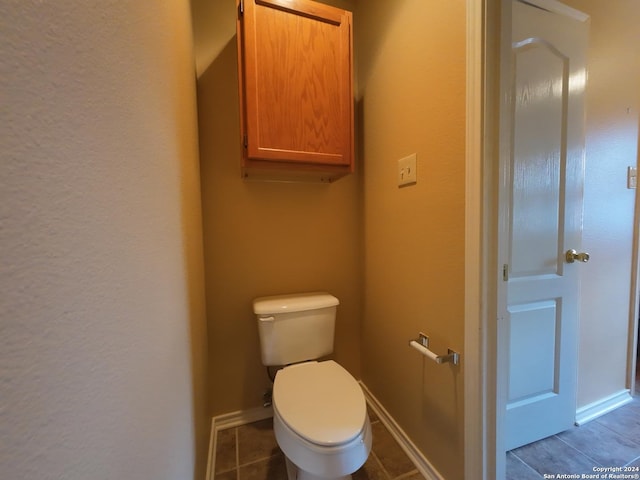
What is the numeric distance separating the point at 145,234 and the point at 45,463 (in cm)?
34

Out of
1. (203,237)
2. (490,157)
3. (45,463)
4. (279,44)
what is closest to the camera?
(45,463)

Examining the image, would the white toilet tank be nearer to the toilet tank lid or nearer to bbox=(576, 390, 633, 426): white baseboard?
the toilet tank lid

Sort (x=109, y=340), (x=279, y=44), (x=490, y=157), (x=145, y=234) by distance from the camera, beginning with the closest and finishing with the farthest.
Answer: (x=109, y=340) < (x=145, y=234) < (x=490, y=157) < (x=279, y=44)

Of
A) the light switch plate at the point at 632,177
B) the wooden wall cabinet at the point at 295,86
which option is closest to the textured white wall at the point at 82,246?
the wooden wall cabinet at the point at 295,86

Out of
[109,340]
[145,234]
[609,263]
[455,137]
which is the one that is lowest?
[609,263]

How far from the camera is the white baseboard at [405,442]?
1079 millimetres

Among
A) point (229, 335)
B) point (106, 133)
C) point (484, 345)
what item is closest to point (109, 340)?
point (106, 133)

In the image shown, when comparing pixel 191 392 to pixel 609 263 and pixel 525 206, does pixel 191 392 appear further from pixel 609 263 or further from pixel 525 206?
pixel 609 263

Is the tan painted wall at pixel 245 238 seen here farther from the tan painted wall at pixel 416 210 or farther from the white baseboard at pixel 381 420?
the tan painted wall at pixel 416 210

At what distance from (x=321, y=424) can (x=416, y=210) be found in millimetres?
883

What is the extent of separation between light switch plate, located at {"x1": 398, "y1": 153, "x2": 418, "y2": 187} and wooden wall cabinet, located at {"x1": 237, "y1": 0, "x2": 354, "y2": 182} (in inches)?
9.8

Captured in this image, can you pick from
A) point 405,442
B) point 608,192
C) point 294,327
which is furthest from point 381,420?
point 608,192

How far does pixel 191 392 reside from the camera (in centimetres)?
83

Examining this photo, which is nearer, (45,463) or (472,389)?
(45,463)
